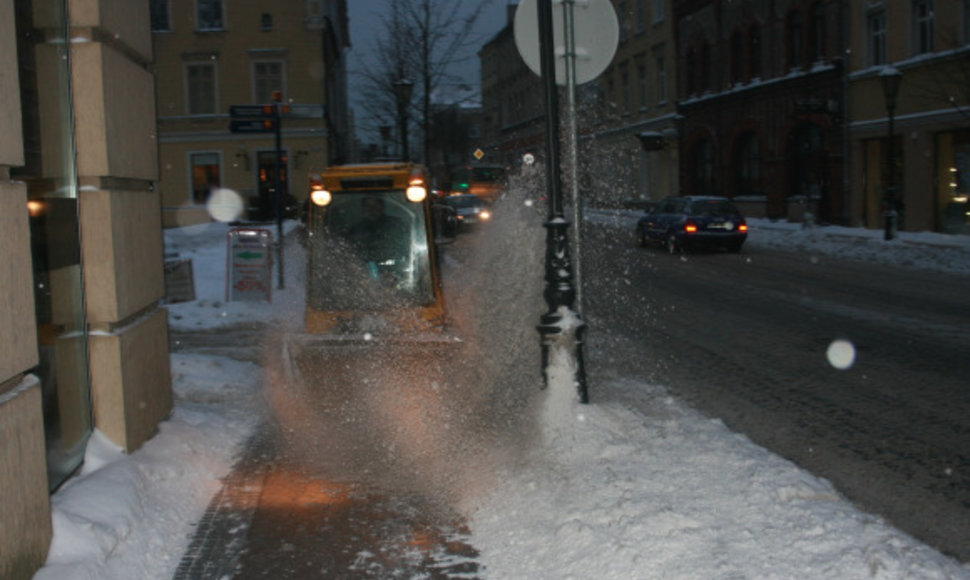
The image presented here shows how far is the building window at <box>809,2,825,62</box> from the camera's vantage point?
31219 mm

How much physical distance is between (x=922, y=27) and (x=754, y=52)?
10690mm

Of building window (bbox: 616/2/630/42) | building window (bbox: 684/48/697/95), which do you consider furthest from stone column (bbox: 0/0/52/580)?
building window (bbox: 616/2/630/42)

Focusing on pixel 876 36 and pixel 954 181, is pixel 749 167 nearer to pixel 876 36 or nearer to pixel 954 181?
pixel 876 36

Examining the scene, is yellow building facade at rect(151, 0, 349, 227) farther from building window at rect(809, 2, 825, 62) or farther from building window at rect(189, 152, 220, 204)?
building window at rect(809, 2, 825, 62)

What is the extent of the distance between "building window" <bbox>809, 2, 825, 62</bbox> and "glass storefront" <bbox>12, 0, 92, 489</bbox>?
30120 millimetres

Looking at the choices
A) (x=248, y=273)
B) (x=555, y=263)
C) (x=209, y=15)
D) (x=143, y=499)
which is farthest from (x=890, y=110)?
(x=209, y=15)

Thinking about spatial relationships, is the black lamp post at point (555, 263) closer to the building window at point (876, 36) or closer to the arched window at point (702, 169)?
the building window at point (876, 36)

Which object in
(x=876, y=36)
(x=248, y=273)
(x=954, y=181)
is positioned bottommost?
(x=248, y=273)

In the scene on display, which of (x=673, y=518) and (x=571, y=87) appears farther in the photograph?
(x=571, y=87)

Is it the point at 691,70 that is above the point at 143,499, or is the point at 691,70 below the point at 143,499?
above

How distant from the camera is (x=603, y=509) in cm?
470

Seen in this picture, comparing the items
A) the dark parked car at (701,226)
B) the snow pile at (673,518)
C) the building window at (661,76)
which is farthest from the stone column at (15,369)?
the building window at (661,76)

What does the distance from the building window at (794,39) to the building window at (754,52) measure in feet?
7.72

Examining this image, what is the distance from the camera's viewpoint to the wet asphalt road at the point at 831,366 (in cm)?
563
